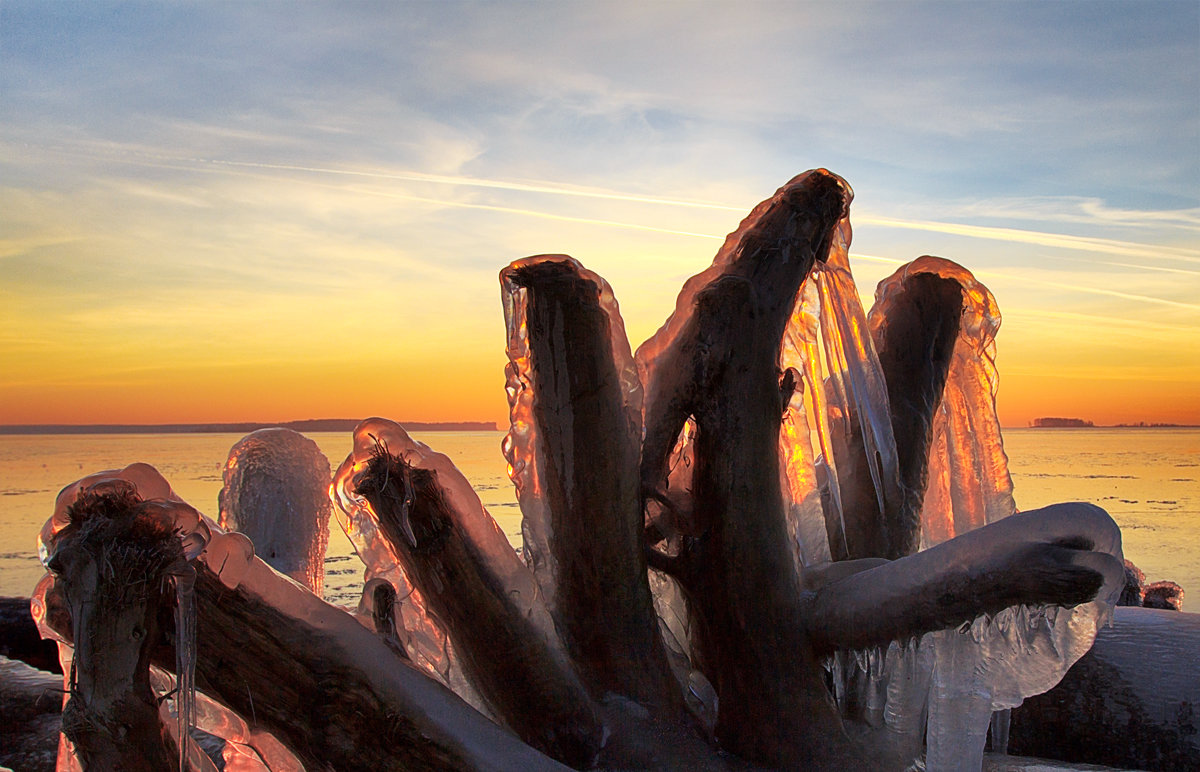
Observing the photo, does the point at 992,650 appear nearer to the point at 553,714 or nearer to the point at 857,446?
the point at 857,446

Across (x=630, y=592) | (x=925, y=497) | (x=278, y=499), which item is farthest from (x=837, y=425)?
(x=278, y=499)

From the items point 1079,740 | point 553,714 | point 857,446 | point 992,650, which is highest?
point 857,446

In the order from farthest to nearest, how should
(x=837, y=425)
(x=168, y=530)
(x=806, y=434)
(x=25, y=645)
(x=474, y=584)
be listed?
1. (x=25, y=645)
2. (x=837, y=425)
3. (x=806, y=434)
4. (x=474, y=584)
5. (x=168, y=530)

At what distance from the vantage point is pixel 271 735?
2373mm

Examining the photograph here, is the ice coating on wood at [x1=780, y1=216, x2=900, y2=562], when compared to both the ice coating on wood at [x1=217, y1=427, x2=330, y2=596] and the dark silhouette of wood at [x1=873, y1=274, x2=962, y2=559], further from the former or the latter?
the ice coating on wood at [x1=217, y1=427, x2=330, y2=596]

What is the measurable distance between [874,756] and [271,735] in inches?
67.6

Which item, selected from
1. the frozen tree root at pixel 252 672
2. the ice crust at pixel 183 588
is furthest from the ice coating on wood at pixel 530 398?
the ice crust at pixel 183 588

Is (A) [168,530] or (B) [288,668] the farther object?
(B) [288,668]

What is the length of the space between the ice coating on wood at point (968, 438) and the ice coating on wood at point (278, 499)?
3.14 metres

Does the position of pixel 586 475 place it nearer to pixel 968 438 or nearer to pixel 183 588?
pixel 183 588

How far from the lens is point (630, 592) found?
2.67 m

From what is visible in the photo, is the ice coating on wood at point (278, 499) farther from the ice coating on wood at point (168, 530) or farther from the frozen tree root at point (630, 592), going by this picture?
the ice coating on wood at point (168, 530)

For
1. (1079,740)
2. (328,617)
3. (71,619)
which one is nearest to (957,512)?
(1079,740)

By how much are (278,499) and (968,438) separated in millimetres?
3435
